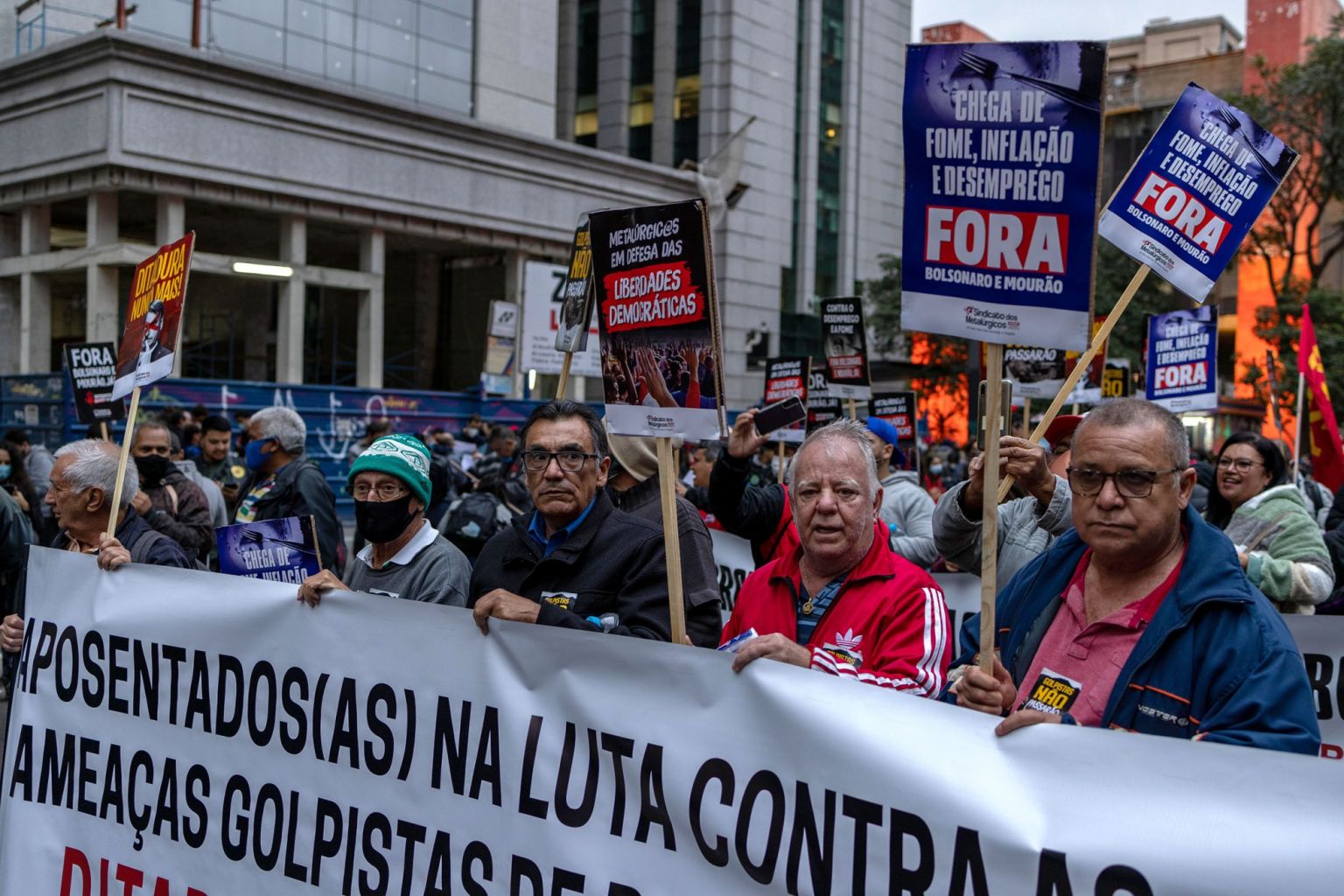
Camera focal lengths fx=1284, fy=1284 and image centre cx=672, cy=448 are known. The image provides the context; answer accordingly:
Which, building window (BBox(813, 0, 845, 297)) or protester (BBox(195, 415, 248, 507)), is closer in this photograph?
protester (BBox(195, 415, 248, 507))

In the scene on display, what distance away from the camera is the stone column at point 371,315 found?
1102 inches

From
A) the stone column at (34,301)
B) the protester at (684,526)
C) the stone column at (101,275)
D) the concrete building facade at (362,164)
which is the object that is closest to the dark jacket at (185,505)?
the protester at (684,526)

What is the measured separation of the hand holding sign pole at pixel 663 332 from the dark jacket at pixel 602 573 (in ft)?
1.43

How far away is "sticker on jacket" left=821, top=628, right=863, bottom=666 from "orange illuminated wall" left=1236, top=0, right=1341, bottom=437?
52.1 m

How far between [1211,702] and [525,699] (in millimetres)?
1521

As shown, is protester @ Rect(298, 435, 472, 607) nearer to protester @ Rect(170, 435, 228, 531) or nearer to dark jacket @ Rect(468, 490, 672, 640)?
dark jacket @ Rect(468, 490, 672, 640)

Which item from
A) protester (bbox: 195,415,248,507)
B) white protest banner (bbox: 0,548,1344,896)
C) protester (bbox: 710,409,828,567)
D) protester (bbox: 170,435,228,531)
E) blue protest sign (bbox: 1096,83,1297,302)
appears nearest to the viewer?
white protest banner (bbox: 0,548,1344,896)

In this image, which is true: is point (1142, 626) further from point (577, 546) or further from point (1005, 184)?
point (577, 546)

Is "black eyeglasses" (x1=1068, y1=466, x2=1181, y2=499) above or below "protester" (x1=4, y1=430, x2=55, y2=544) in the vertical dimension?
above

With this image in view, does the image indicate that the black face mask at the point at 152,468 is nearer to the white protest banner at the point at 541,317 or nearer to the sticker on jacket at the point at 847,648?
the sticker on jacket at the point at 847,648

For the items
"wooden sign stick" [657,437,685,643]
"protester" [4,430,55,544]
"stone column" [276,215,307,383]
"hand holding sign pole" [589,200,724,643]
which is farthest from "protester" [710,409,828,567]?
"stone column" [276,215,307,383]

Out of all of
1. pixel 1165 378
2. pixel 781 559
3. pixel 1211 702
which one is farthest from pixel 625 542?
pixel 1165 378

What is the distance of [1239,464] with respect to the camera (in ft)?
19.2

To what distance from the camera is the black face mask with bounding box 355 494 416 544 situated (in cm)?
412
